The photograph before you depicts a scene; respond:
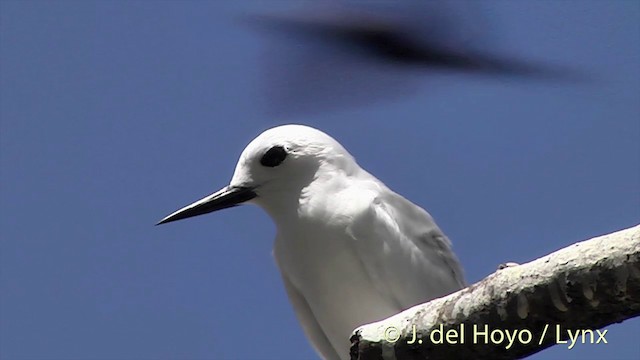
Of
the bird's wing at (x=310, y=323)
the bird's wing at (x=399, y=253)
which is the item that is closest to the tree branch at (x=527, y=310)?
the bird's wing at (x=399, y=253)

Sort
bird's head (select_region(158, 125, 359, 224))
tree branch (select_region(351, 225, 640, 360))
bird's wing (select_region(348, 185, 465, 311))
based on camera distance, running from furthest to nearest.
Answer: bird's head (select_region(158, 125, 359, 224))
bird's wing (select_region(348, 185, 465, 311))
tree branch (select_region(351, 225, 640, 360))

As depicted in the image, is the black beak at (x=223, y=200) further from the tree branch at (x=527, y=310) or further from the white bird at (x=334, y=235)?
the tree branch at (x=527, y=310)

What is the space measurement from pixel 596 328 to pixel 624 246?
19 cm

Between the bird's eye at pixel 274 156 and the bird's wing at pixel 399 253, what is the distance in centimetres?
32

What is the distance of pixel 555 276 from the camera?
2002mm

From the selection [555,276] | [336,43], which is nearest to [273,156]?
[336,43]

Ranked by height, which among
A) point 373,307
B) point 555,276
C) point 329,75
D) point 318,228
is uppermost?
point 329,75

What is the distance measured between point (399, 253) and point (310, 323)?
1.34 feet

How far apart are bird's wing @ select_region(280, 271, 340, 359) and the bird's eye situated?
1.10ft

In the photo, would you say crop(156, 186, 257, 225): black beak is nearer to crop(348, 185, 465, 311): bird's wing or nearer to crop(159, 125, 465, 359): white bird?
Result: crop(159, 125, 465, 359): white bird

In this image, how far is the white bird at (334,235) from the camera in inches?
129

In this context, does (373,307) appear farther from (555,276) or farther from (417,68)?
(555,276)

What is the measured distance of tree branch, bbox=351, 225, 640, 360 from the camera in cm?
192

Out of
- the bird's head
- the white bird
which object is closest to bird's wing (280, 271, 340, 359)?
the white bird
